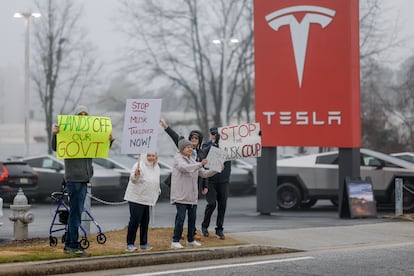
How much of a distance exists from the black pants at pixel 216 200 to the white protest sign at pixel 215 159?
0.76m

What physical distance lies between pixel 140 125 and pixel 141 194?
1142 mm

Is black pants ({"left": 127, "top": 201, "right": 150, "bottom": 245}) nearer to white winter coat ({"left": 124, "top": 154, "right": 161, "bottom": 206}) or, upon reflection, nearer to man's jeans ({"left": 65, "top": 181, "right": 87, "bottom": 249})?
white winter coat ({"left": 124, "top": 154, "right": 161, "bottom": 206})

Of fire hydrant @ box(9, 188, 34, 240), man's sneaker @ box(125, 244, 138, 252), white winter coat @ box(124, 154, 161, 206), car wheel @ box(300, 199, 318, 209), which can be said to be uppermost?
white winter coat @ box(124, 154, 161, 206)

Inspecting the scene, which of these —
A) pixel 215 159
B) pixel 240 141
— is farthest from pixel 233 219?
pixel 215 159

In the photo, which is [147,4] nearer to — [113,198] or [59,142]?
[113,198]

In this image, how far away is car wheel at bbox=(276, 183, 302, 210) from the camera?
22.0 metres

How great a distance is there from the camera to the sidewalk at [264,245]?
1030 cm

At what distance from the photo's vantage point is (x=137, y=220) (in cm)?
1162

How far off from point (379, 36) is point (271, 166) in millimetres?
21981

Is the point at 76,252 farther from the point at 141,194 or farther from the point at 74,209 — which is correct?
the point at 141,194

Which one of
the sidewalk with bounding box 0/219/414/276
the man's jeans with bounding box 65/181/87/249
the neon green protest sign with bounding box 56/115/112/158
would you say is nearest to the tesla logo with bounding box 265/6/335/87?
the sidewalk with bounding box 0/219/414/276

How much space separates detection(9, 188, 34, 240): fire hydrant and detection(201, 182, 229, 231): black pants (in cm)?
290

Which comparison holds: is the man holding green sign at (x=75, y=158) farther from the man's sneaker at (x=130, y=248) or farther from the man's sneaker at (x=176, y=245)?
the man's sneaker at (x=176, y=245)

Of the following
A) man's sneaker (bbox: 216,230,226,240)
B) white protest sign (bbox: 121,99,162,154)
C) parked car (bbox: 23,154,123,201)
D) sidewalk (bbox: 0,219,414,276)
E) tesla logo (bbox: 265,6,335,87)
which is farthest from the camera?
parked car (bbox: 23,154,123,201)
